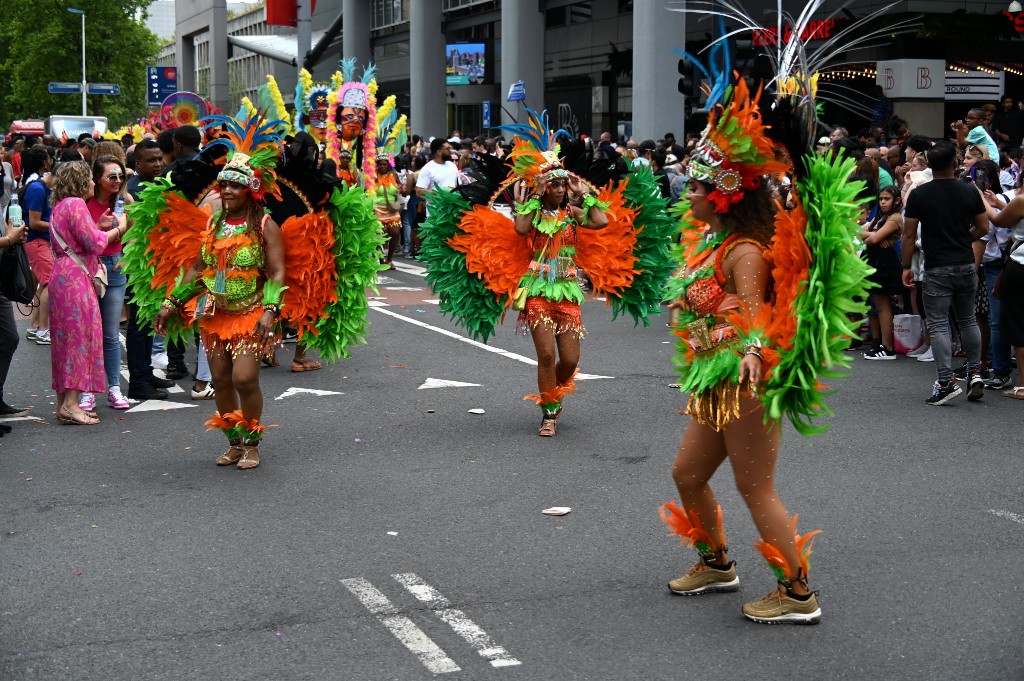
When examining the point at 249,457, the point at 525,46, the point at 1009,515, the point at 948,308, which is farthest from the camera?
the point at 525,46

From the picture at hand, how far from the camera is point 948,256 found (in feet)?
31.7

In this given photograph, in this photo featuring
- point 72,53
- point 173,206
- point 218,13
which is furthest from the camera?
point 218,13

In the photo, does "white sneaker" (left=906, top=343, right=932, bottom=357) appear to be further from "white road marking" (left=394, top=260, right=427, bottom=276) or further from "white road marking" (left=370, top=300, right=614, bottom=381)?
"white road marking" (left=394, top=260, right=427, bottom=276)

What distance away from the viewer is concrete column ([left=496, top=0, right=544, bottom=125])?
117ft

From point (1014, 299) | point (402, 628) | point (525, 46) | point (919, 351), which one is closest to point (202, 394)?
point (402, 628)

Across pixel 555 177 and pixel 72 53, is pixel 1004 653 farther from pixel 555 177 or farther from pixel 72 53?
pixel 72 53

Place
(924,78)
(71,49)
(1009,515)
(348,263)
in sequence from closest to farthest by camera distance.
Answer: (1009,515), (348,263), (924,78), (71,49)

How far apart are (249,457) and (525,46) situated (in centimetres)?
2974

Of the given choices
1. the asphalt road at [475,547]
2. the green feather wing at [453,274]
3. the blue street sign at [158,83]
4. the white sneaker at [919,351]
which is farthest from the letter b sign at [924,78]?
the blue street sign at [158,83]

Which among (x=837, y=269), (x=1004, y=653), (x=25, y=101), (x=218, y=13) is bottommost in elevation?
(x=1004, y=653)

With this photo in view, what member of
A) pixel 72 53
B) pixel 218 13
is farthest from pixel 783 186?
pixel 218 13

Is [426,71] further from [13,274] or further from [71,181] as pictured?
[13,274]

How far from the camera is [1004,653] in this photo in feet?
15.4

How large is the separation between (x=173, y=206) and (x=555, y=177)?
8.27 ft
